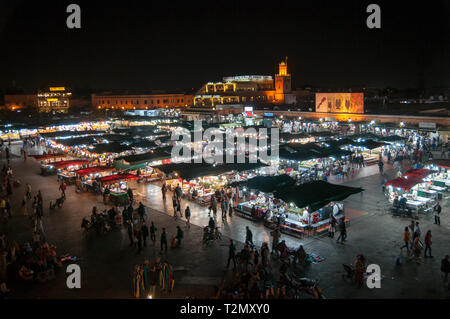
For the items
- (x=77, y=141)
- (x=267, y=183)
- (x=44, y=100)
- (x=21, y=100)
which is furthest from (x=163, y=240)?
(x=21, y=100)

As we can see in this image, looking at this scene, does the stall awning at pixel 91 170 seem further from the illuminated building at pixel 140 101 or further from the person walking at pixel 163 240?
the illuminated building at pixel 140 101

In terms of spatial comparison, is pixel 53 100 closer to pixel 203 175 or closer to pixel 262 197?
pixel 203 175

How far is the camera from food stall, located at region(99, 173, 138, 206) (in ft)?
49.4

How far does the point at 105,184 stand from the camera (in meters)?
16.3

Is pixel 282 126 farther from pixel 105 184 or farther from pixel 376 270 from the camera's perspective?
pixel 376 270

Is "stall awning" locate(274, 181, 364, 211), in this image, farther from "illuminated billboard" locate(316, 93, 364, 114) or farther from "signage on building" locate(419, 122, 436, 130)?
"illuminated billboard" locate(316, 93, 364, 114)

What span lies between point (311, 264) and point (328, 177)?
10224mm

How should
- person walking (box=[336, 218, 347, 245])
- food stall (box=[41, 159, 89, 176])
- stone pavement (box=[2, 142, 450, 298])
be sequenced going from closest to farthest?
stone pavement (box=[2, 142, 450, 298]) < person walking (box=[336, 218, 347, 245]) < food stall (box=[41, 159, 89, 176])

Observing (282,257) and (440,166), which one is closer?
(282,257)

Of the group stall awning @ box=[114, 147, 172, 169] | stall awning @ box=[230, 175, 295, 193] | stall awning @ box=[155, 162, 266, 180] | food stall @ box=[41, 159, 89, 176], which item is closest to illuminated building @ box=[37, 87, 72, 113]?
food stall @ box=[41, 159, 89, 176]

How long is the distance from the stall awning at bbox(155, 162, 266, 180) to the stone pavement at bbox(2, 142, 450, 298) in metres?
1.26

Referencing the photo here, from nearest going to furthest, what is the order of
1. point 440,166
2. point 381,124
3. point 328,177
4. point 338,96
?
1. point 440,166
2. point 328,177
3. point 381,124
4. point 338,96
